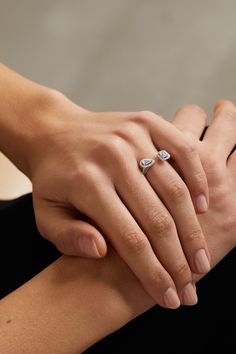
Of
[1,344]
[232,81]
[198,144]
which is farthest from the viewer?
[232,81]

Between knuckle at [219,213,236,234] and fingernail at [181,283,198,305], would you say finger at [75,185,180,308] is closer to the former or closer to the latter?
fingernail at [181,283,198,305]

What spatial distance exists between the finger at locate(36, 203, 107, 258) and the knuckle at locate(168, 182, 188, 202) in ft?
0.36

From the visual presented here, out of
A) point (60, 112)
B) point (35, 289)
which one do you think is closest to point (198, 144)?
point (60, 112)

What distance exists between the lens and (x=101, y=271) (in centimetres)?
65

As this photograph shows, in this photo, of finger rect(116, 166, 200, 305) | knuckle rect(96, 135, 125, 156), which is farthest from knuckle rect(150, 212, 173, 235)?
knuckle rect(96, 135, 125, 156)

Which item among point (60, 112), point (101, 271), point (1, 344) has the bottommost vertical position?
point (1, 344)

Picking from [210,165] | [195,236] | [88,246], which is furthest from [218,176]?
[88,246]

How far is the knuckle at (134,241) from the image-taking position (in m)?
0.60

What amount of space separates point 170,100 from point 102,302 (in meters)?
1.14

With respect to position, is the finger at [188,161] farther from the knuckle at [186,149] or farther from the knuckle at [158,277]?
the knuckle at [158,277]

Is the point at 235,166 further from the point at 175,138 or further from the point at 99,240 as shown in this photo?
the point at 99,240

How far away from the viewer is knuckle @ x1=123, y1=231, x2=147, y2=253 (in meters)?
0.60

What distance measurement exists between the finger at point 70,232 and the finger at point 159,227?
62 mm

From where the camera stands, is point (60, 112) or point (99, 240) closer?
point (99, 240)
